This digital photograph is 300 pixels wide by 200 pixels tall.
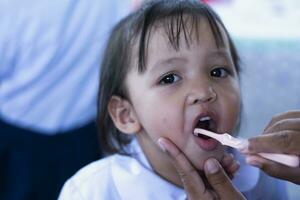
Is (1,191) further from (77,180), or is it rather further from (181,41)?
(181,41)

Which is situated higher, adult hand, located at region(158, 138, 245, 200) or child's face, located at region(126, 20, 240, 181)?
child's face, located at region(126, 20, 240, 181)

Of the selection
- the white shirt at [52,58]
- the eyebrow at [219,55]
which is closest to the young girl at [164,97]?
the eyebrow at [219,55]

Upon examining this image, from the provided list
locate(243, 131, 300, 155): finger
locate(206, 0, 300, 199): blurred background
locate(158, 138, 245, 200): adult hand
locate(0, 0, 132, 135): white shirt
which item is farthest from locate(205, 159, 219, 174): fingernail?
locate(206, 0, 300, 199): blurred background

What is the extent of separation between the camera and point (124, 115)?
103 centimetres

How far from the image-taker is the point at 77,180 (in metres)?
0.99

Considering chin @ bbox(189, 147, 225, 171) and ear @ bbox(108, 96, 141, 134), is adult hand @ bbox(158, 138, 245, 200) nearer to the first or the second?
chin @ bbox(189, 147, 225, 171)

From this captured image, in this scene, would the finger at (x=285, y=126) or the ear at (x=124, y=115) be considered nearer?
the finger at (x=285, y=126)

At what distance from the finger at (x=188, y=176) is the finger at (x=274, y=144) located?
155 millimetres

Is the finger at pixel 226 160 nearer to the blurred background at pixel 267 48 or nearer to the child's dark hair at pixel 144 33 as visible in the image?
the child's dark hair at pixel 144 33

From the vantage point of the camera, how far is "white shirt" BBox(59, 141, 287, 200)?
948 mm

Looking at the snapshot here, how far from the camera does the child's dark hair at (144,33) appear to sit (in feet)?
2.98

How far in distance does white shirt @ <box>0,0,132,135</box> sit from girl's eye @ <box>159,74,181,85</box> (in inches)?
18.0

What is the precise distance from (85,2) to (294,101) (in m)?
1.24

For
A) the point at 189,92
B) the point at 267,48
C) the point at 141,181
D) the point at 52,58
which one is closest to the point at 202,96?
the point at 189,92
